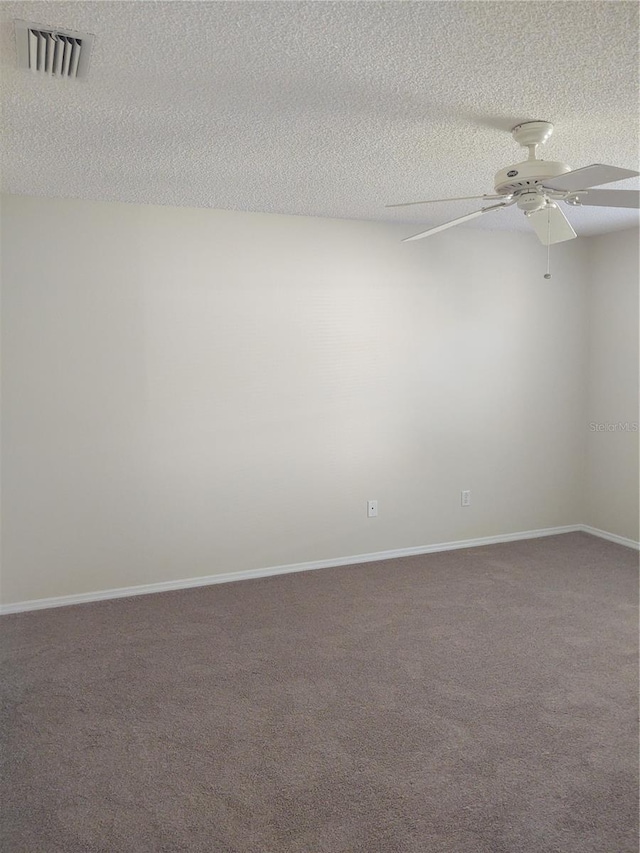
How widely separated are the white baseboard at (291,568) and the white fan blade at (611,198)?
9.26ft

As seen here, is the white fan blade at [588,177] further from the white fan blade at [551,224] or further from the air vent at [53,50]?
the air vent at [53,50]

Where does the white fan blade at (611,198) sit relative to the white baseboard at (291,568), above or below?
above

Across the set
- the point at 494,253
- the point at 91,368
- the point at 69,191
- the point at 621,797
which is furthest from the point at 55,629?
the point at 494,253

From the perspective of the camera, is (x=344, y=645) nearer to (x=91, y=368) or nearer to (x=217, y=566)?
(x=217, y=566)

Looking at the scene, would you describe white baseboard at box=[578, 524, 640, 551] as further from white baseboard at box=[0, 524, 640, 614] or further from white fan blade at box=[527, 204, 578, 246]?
white fan blade at box=[527, 204, 578, 246]

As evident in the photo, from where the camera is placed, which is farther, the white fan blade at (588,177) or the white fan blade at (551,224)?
the white fan blade at (551,224)

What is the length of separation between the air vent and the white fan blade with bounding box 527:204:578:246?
1.83m

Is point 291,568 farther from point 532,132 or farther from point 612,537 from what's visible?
point 532,132

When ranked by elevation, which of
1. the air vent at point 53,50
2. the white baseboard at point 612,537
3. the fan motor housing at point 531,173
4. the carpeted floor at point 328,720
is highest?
the air vent at point 53,50

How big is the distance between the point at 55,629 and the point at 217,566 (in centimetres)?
105

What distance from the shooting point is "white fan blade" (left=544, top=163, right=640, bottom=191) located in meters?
2.11

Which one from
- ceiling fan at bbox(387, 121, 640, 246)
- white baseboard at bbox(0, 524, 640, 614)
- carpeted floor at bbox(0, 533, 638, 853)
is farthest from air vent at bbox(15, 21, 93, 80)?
white baseboard at bbox(0, 524, 640, 614)

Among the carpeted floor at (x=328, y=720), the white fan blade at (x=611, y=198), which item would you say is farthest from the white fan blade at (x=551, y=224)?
the carpeted floor at (x=328, y=720)

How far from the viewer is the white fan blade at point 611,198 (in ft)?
8.16
